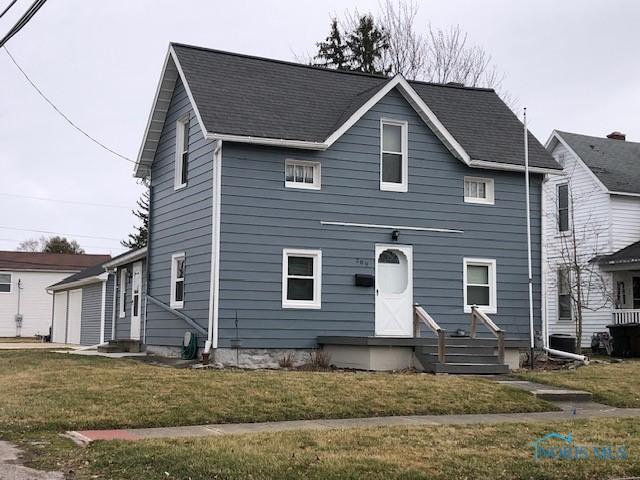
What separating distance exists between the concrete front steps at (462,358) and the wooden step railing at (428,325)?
0.20 metres

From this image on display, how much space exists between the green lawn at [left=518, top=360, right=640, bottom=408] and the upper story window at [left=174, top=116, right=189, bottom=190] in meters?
9.44

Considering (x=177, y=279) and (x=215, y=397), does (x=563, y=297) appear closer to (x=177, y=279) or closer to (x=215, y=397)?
(x=177, y=279)

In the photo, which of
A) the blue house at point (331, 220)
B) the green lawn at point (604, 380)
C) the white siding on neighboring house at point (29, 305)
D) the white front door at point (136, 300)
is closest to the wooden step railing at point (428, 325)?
the blue house at point (331, 220)

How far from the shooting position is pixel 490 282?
64.3 ft

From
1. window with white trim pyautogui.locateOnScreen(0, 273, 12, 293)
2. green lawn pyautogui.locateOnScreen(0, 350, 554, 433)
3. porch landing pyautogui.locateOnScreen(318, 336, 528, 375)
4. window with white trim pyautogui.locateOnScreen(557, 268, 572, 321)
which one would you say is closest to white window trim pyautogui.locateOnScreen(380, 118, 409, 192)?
porch landing pyautogui.locateOnScreen(318, 336, 528, 375)

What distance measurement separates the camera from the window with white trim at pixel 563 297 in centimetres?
2805

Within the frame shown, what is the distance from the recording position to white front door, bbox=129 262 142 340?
2380 centimetres

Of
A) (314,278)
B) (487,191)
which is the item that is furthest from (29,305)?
(487,191)

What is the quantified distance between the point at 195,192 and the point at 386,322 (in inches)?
213

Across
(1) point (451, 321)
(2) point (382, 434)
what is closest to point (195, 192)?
(1) point (451, 321)

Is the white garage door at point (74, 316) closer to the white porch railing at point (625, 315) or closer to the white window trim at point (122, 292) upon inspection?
the white window trim at point (122, 292)

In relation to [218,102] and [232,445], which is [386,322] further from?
[232,445]

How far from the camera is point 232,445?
27.0ft

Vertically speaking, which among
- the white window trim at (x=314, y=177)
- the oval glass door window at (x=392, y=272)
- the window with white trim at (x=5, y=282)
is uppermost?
the white window trim at (x=314, y=177)
